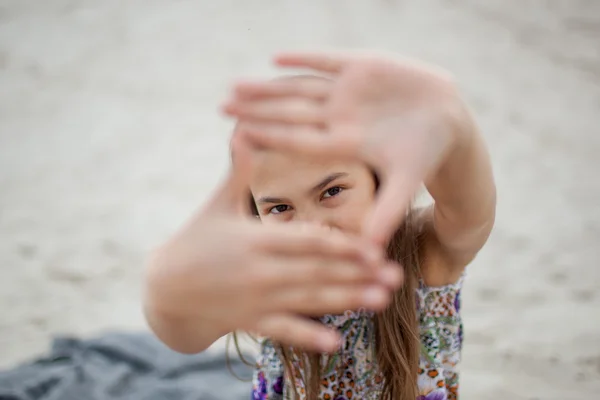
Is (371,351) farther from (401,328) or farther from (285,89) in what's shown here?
(285,89)

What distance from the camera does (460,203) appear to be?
0.74 meters

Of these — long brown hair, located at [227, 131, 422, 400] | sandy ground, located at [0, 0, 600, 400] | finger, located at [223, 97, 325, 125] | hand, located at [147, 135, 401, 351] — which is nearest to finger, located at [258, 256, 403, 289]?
hand, located at [147, 135, 401, 351]

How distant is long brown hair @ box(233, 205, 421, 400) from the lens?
87 cm

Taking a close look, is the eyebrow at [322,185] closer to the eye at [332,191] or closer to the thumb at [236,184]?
the eye at [332,191]

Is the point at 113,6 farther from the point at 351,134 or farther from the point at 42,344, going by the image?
the point at 351,134

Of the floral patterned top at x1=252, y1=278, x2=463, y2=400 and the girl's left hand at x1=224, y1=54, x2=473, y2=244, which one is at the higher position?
the girl's left hand at x1=224, y1=54, x2=473, y2=244

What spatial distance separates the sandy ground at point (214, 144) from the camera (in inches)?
64.4

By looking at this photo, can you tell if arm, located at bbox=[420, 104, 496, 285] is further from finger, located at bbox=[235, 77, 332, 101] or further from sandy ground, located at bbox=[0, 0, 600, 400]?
sandy ground, located at bbox=[0, 0, 600, 400]

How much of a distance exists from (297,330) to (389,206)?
114 mm

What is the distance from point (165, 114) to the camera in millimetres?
2672

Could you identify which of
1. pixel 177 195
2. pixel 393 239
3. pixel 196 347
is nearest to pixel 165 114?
pixel 177 195

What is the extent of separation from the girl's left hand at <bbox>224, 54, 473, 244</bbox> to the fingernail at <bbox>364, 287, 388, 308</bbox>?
0.14 feet

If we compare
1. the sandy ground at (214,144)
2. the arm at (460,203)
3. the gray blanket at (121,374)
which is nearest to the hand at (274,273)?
the arm at (460,203)

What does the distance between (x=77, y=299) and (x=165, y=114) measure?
A: 40.5 inches
